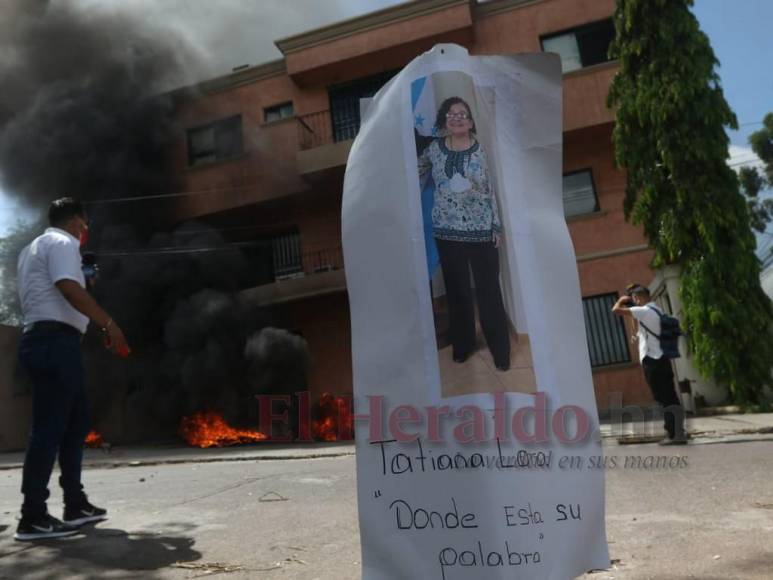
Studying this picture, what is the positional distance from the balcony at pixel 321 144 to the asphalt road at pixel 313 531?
34.6ft

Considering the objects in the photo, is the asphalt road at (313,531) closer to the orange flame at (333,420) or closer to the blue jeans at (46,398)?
the blue jeans at (46,398)

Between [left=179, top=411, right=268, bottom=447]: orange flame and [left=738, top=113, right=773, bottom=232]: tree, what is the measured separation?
66.0ft

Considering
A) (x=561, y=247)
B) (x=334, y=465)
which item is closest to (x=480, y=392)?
(x=561, y=247)

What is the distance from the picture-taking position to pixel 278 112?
54.5ft

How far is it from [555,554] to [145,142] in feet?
57.2

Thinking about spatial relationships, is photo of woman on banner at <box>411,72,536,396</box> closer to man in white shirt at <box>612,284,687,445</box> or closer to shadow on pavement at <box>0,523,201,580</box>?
shadow on pavement at <box>0,523,201,580</box>

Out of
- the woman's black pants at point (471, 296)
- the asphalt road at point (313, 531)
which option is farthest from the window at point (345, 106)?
the woman's black pants at point (471, 296)

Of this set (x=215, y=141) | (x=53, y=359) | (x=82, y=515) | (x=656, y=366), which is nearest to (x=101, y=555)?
(x=82, y=515)

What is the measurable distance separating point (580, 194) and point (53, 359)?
12332 millimetres

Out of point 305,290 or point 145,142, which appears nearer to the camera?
point 305,290

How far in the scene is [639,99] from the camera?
32.8 ft

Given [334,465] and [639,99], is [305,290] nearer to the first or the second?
[639,99]

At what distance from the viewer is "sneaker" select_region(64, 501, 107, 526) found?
330 centimetres

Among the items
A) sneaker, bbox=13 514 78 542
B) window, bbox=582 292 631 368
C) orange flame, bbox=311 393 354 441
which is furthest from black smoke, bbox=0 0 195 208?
sneaker, bbox=13 514 78 542
